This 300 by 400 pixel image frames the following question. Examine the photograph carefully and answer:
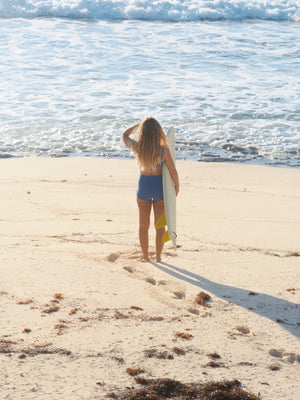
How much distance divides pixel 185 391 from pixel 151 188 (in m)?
2.32

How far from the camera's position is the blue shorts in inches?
178

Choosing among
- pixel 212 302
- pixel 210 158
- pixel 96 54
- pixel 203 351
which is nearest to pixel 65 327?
pixel 203 351

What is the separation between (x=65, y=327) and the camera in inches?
122

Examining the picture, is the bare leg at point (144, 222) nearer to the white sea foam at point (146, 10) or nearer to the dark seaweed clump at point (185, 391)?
the dark seaweed clump at point (185, 391)

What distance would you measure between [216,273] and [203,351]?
140 centimetres

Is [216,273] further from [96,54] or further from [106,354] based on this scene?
[96,54]

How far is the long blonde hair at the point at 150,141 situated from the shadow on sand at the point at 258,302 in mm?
1075

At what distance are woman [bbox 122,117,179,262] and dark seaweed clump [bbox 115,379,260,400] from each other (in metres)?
2.11

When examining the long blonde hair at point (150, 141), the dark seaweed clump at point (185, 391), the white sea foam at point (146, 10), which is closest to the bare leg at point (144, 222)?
the long blonde hair at point (150, 141)

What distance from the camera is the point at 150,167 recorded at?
4441mm

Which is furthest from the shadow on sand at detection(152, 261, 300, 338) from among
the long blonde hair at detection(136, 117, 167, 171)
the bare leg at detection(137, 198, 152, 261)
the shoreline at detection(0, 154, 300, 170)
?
the shoreline at detection(0, 154, 300, 170)

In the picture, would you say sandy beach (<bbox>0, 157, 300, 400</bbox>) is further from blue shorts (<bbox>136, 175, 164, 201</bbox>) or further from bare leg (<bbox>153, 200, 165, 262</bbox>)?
blue shorts (<bbox>136, 175, 164, 201</bbox>)

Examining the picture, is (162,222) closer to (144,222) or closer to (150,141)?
(144,222)

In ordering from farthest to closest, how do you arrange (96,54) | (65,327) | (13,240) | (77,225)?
1. (96,54)
2. (77,225)
3. (13,240)
4. (65,327)
